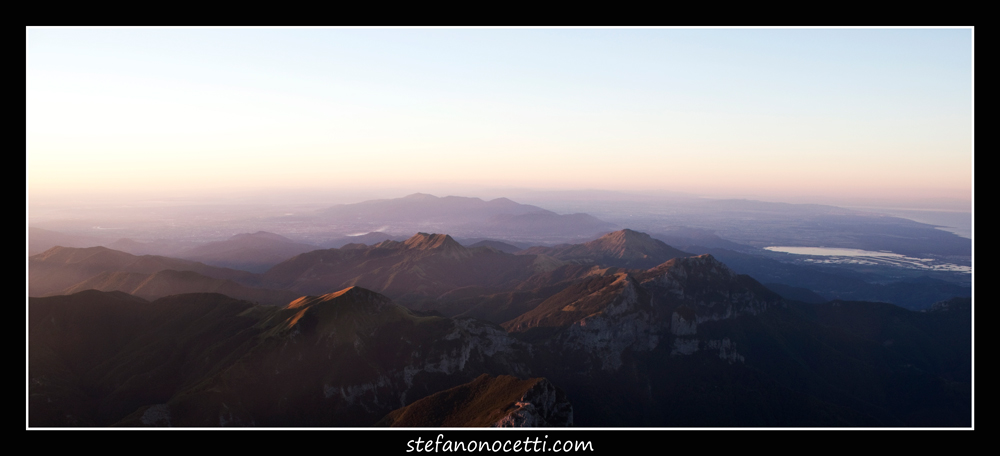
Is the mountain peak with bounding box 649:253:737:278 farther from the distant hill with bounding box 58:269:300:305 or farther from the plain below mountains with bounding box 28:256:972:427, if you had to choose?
the distant hill with bounding box 58:269:300:305

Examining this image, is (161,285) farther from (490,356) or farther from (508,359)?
(508,359)

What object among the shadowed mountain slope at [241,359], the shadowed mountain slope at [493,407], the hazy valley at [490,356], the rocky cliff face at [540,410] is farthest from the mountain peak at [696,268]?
the shadowed mountain slope at [493,407]

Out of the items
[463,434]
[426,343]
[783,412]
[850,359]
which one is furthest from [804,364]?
[463,434]

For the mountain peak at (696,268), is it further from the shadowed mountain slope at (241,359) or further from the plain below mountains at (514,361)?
the shadowed mountain slope at (241,359)

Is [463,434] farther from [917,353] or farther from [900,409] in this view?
[917,353]

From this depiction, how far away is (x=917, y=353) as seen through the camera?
175000mm

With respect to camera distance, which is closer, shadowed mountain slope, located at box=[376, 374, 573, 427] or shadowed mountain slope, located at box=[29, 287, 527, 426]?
shadowed mountain slope, located at box=[376, 374, 573, 427]

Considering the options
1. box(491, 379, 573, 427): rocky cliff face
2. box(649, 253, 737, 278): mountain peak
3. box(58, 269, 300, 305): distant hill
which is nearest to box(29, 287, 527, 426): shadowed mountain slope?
box(491, 379, 573, 427): rocky cliff face

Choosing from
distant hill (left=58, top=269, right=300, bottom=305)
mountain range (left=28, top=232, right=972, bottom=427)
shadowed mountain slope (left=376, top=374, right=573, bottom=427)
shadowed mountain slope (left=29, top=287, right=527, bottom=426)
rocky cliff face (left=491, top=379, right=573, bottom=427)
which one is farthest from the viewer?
distant hill (left=58, top=269, right=300, bottom=305)

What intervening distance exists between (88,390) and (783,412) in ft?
512

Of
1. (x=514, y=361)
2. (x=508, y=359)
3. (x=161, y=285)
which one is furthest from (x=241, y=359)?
(x=161, y=285)

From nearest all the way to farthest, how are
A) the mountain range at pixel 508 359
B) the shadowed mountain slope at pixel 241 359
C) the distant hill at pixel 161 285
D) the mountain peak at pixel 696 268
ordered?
the shadowed mountain slope at pixel 241 359, the mountain range at pixel 508 359, the distant hill at pixel 161 285, the mountain peak at pixel 696 268
